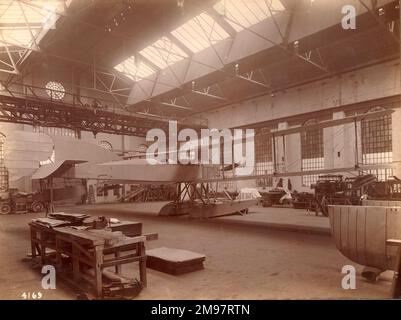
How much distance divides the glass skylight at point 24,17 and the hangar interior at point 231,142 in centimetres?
7

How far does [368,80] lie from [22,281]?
1546 centimetres

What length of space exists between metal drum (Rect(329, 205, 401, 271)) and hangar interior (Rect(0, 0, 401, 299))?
17mm

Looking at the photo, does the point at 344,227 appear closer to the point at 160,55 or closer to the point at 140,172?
the point at 140,172

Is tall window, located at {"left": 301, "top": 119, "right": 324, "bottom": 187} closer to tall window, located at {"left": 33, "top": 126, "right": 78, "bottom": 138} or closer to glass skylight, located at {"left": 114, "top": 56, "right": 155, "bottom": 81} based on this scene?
glass skylight, located at {"left": 114, "top": 56, "right": 155, "bottom": 81}

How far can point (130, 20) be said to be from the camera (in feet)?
37.0

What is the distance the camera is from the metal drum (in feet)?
11.5

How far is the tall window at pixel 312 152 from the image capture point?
666 inches

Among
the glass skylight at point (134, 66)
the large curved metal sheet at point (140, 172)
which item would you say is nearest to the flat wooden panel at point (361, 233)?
the large curved metal sheet at point (140, 172)

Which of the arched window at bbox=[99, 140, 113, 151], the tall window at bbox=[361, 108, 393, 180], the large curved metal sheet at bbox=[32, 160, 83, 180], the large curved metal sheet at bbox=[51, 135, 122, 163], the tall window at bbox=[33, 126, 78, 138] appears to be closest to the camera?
the large curved metal sheet at bbox=[32, 160, 83, 180]

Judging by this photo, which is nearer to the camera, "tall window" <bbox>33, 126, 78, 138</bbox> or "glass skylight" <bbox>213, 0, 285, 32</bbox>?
"glass skylight" <bbox>213, 0, 285, 32</bbox>

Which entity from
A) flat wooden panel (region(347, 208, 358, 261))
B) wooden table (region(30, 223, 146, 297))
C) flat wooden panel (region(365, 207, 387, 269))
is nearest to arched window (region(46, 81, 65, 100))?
wooden table (region(30, 223, 146, 297))

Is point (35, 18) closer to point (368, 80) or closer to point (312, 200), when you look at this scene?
point (312, 200)

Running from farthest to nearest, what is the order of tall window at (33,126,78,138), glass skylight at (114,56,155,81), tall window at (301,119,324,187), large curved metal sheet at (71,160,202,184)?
tall window at (33,126,78,138) < glass skylight at (114,56,155,81) < tall window at (301,119,324,187) < large curved metal sheet at (71,160,202,184)

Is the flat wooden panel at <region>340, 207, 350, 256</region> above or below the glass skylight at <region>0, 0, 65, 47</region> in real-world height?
below
